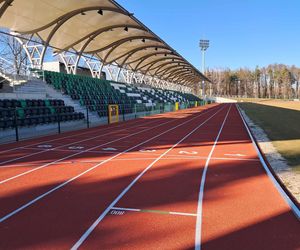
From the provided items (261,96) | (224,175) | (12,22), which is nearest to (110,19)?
(12,22)

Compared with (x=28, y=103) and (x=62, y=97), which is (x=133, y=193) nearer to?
(x=28, y=103)

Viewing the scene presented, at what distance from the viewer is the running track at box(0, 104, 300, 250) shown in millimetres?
4160

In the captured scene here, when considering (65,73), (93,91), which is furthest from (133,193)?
(93,91)

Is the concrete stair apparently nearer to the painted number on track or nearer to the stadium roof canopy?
the stadium roof canopy

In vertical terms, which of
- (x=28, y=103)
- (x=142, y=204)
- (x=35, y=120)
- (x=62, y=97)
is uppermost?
(x=62, y=97)

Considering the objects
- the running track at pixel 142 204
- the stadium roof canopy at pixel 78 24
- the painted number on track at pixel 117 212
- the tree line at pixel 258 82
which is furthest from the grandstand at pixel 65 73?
the tree line at pixel 258 82

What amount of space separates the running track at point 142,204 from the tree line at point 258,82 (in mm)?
133765

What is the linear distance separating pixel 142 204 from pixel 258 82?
5855 inches

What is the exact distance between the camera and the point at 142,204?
18.0ft

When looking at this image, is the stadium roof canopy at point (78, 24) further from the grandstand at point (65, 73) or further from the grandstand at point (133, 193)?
the grandstand at point (133, 193)

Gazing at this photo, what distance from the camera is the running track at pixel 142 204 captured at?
13.6ft

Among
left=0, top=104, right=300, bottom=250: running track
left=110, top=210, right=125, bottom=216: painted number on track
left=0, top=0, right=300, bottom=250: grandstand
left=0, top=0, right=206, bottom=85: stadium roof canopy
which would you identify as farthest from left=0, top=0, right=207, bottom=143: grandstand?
left=110, top=210, right=125, bottom=216: painted number on track

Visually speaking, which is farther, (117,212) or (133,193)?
(133,193)

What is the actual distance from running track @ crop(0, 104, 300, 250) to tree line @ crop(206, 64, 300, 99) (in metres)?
134
